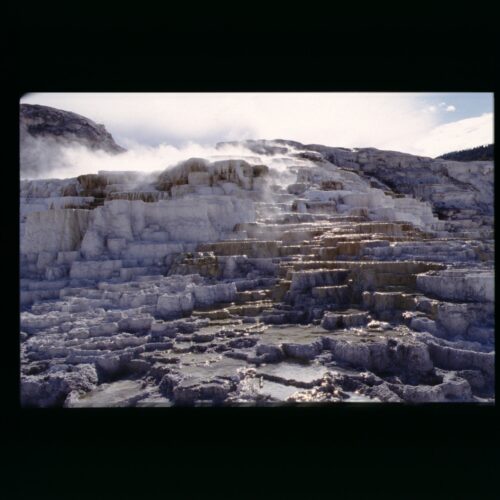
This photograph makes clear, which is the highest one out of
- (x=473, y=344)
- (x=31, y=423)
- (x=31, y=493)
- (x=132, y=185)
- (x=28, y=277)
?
(x=132, y=185)

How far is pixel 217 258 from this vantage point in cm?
591

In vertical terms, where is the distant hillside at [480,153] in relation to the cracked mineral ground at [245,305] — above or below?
above

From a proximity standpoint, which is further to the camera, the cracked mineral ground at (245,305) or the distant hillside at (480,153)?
the distant hillside at (480,153)

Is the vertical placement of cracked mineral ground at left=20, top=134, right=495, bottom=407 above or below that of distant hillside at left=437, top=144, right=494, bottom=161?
below

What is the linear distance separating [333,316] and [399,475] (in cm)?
188

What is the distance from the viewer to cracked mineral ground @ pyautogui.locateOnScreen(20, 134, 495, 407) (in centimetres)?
351

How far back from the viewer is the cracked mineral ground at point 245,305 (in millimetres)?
3506

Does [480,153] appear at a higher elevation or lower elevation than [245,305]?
higher

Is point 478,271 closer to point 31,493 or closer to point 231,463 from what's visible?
point 231,463

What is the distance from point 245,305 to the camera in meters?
4.68

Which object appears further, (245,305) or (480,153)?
(480,153)

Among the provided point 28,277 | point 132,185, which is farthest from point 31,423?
point 132,185

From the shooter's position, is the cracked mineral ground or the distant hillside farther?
the distant hillside
